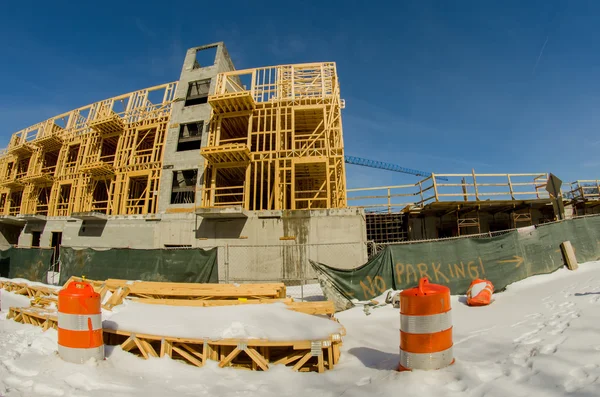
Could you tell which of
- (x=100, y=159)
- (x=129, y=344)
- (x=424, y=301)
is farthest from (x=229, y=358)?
(x=100, y=159)

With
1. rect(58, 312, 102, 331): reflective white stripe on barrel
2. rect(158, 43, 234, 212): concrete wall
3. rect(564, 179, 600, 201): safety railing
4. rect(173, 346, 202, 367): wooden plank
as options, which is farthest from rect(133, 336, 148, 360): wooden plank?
rect(564, 179, 600, 201): safety railing

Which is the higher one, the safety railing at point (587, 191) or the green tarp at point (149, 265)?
the safety railing at point (587, 191)

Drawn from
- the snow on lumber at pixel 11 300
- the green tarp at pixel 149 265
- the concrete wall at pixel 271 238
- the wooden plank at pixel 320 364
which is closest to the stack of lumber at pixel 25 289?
the snow on lumber at pixel 11 300

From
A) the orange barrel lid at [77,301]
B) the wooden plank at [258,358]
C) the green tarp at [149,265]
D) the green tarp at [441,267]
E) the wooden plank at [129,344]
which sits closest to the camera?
the orange barrel lid at [77,301]

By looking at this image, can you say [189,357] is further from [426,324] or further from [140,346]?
[426,324]

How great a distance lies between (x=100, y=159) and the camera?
2662 centimetres

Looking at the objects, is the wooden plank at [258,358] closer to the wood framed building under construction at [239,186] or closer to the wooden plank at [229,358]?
the wooden plank at [229,358]

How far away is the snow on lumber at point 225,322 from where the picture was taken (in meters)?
5.75

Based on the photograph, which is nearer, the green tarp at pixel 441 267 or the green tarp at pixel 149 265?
the green tarp at pixel 441 267

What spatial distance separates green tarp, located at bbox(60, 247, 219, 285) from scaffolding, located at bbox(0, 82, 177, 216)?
749 cm

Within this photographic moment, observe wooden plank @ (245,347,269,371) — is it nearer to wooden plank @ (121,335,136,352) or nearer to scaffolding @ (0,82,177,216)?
wooden plank @ (121,335,136,352)

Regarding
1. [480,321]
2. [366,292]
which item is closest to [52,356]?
[366,292]

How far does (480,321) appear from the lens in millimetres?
7207

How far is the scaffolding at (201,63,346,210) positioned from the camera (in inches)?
752
